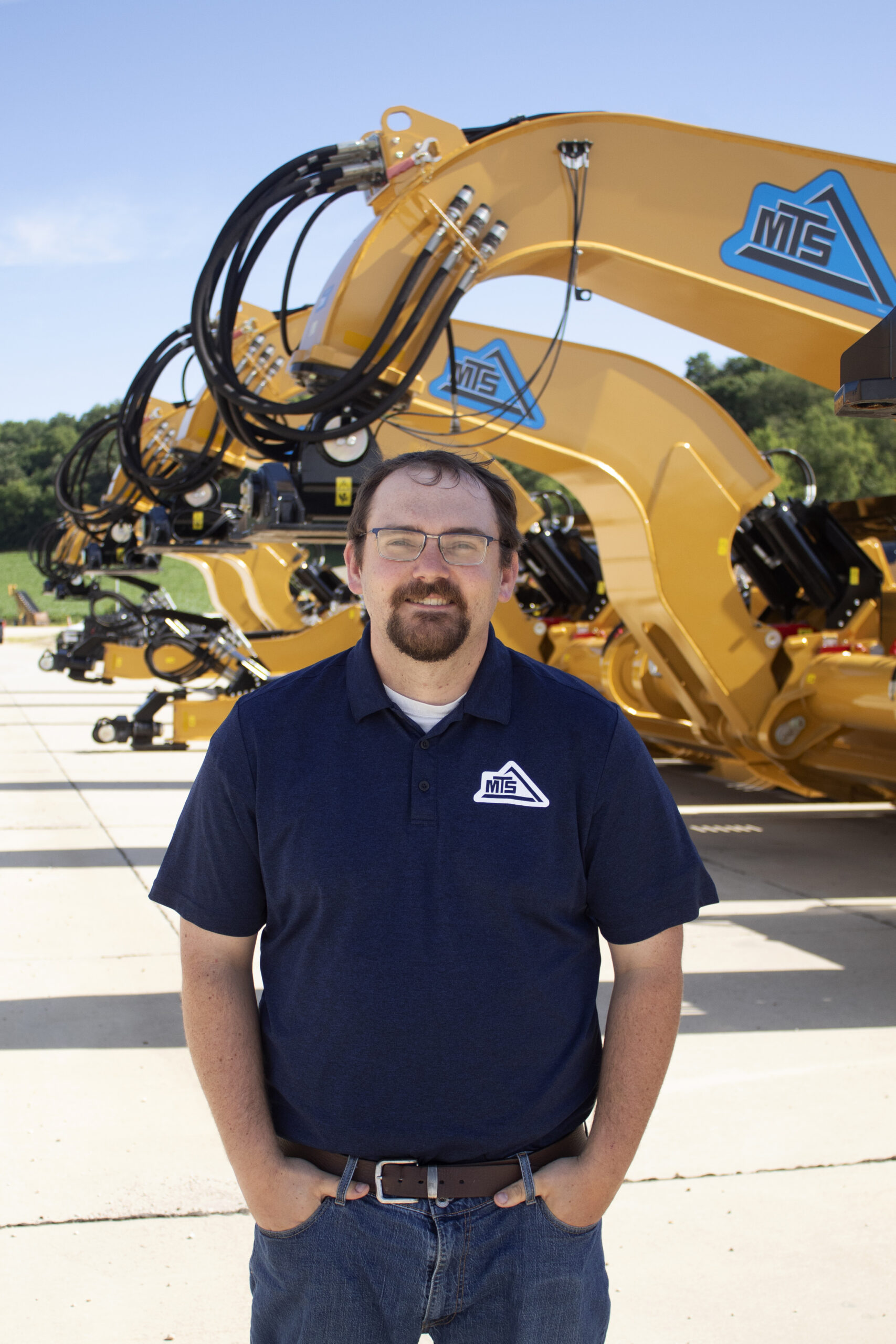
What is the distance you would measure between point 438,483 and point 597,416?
6.64 metres

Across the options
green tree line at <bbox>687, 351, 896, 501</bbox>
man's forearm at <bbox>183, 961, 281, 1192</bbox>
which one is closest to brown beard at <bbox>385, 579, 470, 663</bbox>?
man's forearm at <bbox>183, 961, 281, 1192</bbox>

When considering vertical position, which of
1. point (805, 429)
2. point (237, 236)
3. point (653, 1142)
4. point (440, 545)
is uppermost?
point (805, 429)

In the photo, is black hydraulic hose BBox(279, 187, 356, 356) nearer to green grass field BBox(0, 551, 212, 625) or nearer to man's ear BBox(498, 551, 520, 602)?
man's ear BBox(498, 551, 520, 602)

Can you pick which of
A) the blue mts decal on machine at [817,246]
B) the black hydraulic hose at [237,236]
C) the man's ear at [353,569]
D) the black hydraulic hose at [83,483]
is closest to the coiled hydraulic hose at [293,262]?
the black hydraulic hose at [237,236]

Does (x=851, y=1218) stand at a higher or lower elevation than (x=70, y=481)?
lower

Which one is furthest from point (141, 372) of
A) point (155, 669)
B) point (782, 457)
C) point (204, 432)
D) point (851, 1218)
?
point (782, 457)

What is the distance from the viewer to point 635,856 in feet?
6.04

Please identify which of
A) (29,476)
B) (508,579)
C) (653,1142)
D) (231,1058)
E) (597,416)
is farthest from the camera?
(29,476)

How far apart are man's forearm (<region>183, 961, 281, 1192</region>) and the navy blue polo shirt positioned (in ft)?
0.12

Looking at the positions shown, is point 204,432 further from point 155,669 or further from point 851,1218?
point 851,1218

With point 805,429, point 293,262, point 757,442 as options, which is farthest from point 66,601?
point 293,262

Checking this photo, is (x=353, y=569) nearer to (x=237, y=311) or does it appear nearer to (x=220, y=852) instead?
(x=220, y=852)

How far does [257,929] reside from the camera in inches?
75.0

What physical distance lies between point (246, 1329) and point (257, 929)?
55.5 inches
